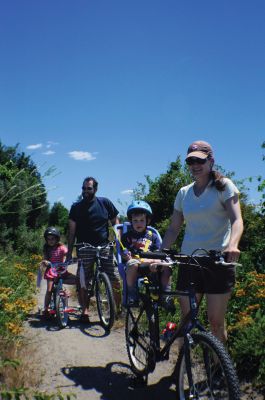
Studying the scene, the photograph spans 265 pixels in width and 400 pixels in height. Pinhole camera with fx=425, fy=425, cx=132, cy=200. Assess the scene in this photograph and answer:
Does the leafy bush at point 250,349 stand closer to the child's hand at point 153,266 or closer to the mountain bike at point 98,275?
the child's hand at point 153,266

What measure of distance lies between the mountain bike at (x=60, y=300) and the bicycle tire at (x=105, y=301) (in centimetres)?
46

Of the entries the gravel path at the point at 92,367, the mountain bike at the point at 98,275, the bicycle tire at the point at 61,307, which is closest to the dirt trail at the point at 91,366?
the gravel path at the point at 92,367

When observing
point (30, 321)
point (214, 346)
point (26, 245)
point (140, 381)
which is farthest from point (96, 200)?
point (26, 245)

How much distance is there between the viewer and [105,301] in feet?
20.2

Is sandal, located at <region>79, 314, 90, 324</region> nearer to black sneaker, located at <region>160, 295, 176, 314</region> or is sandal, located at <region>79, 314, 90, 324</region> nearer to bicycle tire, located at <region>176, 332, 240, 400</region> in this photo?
black sneaker, located at <region>160, 295, 176, 314</region>

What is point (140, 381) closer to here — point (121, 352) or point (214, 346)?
point (121, 352)

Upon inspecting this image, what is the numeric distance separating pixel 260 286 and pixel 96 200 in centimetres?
278

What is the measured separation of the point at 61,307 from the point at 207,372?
12.1 feet

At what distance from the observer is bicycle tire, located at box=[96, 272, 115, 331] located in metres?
5.77

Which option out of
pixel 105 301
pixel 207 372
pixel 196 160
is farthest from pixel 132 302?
pixel 105 301

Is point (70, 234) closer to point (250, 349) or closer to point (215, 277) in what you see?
point (250, 349)

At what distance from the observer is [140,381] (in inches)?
152

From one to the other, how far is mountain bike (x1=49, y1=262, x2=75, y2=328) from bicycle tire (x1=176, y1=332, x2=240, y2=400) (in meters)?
3.29

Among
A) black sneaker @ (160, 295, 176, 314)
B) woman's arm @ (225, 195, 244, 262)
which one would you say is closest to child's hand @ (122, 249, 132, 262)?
black sneaker @ (160, 295, 176, 314)
